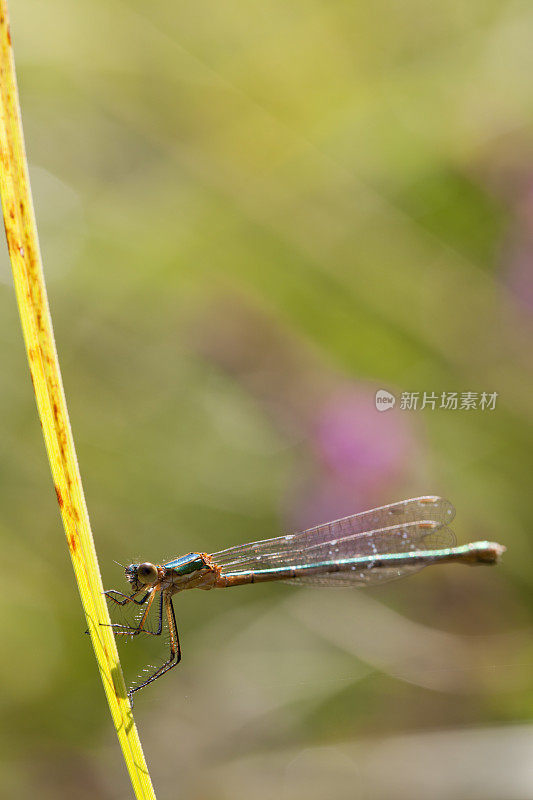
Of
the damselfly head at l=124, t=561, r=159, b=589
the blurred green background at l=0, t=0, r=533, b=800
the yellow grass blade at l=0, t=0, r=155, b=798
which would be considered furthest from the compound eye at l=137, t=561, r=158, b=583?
the blurred green background at l=0, t=0, r=533, b=800

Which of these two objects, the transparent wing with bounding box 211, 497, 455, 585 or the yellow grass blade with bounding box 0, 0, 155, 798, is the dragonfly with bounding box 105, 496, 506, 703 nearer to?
the transparent wing with bounding box 211, 497, 455, 585

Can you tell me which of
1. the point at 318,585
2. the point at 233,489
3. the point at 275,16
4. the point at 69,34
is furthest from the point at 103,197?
the point at 318,585

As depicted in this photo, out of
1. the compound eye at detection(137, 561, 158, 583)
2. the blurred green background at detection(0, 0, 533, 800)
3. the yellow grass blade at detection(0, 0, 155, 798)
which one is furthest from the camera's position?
the blurred green background at detection(0, 0, 533, 800)

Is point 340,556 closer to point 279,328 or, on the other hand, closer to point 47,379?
point 279,328

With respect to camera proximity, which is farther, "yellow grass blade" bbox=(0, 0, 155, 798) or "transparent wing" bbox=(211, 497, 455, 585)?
"transparent wing" bbox=(211, 497, 455, 585)

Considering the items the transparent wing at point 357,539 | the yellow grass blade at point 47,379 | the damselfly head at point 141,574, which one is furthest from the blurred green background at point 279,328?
the yellow grass blade at point 47,379

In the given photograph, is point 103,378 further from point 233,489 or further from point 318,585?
point 318,585
